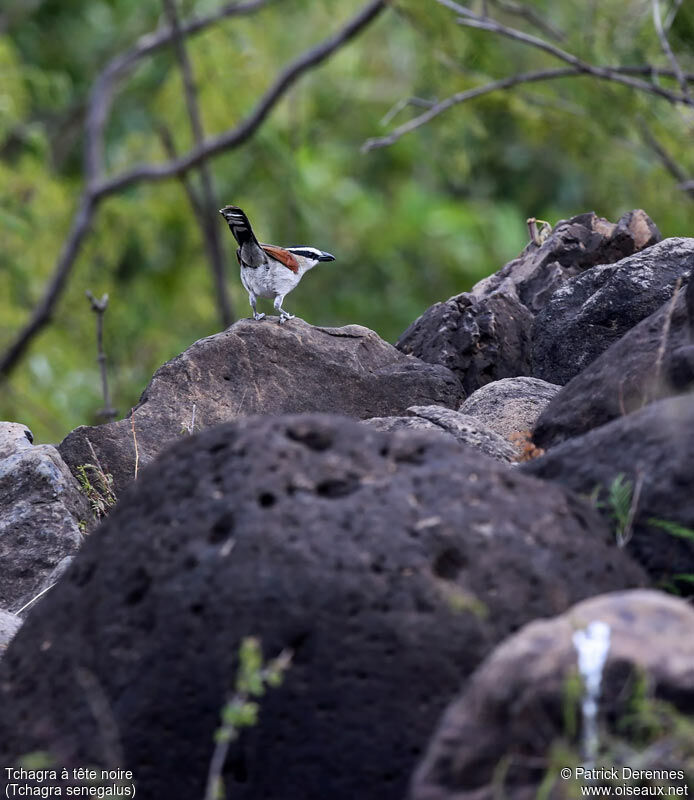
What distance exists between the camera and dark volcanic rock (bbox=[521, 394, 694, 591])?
318cm

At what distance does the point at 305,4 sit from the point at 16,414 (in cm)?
549

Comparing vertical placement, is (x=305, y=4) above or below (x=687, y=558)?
A: above

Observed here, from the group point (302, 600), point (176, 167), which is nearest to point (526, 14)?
point (176, 167)

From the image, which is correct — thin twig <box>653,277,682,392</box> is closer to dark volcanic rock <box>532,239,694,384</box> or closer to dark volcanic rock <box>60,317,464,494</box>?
dark volcanic rock <box>532,239,694,384</box>

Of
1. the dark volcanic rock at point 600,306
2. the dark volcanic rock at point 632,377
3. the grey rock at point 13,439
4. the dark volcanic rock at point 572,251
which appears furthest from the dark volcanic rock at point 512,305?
the grey rock at point 13,439

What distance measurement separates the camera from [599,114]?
319 inches

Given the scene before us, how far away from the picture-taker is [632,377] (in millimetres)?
4047

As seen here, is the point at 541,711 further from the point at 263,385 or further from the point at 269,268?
the point at 269,268

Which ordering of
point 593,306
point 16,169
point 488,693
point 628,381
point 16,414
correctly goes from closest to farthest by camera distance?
point 488,693 < point 628,381 < point 593,306 < point 16,414 < point 16,169

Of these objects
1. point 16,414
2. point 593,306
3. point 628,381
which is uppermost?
point 16,414

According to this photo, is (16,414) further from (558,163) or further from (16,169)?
(558,163)

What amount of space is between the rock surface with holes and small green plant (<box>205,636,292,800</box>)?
1930 millimetres

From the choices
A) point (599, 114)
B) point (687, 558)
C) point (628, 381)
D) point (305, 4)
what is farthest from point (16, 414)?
point (687, 558)

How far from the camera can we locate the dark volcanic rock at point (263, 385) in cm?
511
